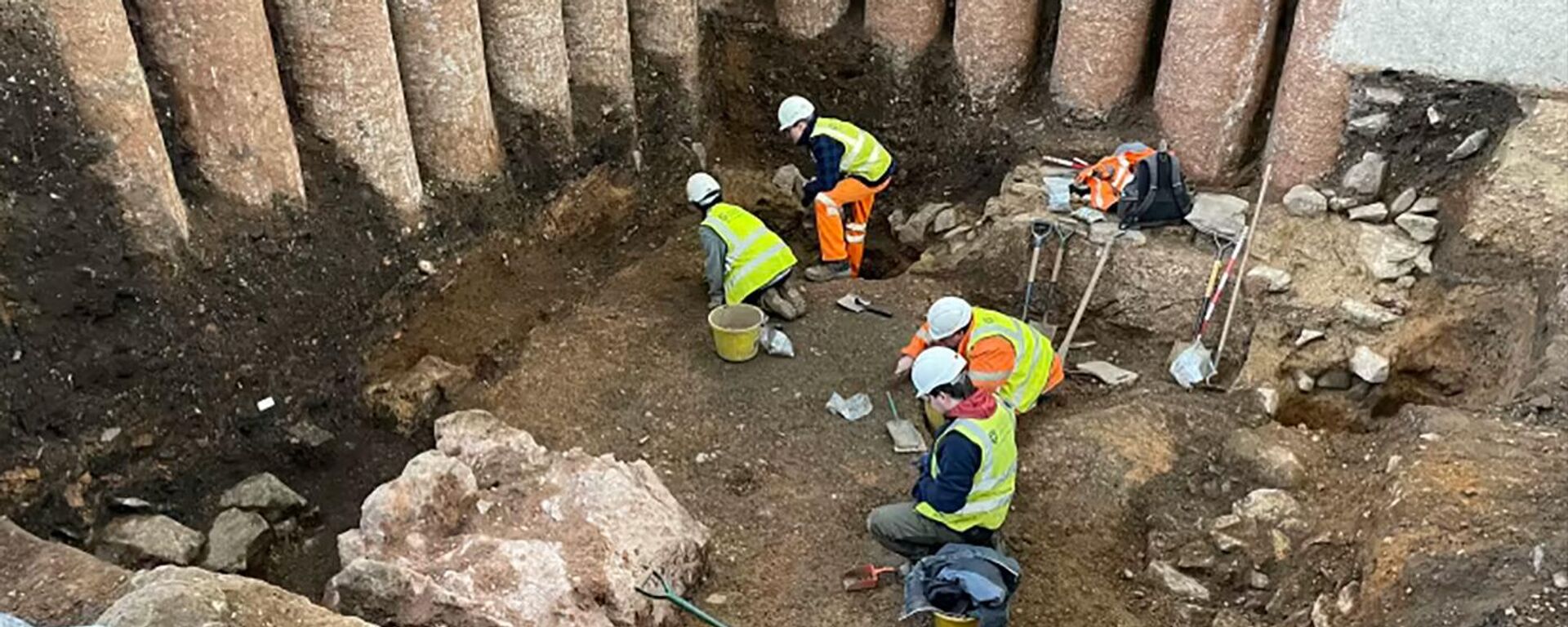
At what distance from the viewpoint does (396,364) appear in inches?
343

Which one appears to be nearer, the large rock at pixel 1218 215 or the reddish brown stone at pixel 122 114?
the reddish brown stone at pixel 122 114

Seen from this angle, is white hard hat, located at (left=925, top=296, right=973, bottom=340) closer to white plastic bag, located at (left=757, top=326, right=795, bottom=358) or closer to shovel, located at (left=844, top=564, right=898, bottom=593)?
white plastic bag, located at (left=757, top=326, right=795, bottom=358)

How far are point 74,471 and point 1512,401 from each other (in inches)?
320

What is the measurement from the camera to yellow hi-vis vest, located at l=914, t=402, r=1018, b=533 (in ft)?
20.5

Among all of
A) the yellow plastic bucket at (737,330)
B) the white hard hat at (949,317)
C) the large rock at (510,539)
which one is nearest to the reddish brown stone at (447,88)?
the yellow plastic bucket at (737,330)

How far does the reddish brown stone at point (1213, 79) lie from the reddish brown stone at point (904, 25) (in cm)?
197

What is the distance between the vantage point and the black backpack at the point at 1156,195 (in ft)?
29.3

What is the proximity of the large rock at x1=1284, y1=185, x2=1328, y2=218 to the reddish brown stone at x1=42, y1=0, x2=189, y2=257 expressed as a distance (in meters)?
7.37

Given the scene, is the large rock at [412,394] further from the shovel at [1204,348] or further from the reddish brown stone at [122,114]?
the shovel at [1204,348]

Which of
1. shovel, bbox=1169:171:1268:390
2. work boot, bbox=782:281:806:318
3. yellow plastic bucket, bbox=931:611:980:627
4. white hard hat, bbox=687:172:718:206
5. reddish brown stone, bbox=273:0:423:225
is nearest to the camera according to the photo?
yellow plastic bucket, bbox=931:611:980:627

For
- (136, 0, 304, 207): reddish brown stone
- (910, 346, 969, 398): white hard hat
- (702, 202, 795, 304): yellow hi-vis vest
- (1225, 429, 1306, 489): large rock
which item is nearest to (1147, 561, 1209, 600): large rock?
(1225, 429, 1306, 489): large rock

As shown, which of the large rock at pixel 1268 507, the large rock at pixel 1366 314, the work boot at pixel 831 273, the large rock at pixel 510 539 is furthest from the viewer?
the work boot at pixel 831 273

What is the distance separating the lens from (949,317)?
7.66 meters

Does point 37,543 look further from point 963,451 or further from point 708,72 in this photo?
point 708,72
